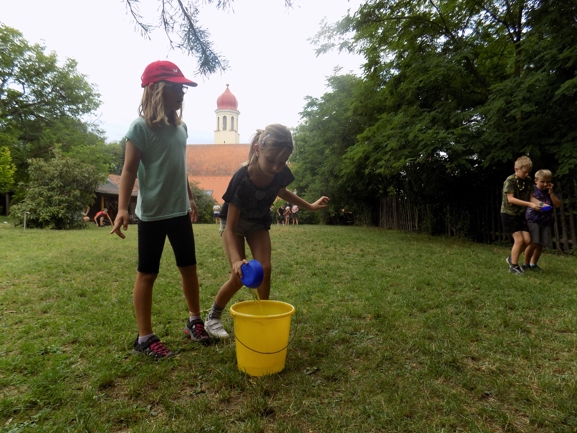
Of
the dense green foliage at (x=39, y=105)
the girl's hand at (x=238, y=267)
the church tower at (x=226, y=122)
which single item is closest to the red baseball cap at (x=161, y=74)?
the girl's hand at (x=238, y=267)

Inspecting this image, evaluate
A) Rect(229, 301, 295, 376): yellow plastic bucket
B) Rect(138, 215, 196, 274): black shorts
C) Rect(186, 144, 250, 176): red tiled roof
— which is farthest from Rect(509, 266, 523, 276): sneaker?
Rect(186, 144, 250, 176): red tiled roof

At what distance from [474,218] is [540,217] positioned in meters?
5.75

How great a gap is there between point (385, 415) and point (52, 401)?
1663 mm

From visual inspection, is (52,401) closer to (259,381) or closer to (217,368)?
(217,368)

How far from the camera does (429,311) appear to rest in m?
3.37

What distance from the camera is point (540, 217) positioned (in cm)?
485

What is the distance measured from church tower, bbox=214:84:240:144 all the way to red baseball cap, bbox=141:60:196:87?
58414 millimetres

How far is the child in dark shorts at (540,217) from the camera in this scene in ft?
15.9

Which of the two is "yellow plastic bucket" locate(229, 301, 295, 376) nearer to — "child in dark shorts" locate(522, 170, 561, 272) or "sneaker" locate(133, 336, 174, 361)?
"sneaker" locate(133, 336, 174, 361)

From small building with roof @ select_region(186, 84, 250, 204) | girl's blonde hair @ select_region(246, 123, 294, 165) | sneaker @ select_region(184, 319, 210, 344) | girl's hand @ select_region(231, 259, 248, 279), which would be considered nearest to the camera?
girl's hand @ select_region(231, 259, 248, 279)

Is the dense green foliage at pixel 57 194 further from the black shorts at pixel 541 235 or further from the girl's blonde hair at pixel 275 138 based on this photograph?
the black shorts at pixel 541 235

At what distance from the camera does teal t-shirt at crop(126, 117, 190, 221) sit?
2369 mm

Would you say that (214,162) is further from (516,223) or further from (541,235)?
(541,235)

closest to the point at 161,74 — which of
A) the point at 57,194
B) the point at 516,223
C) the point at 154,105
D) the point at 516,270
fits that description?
the point at 154,105
